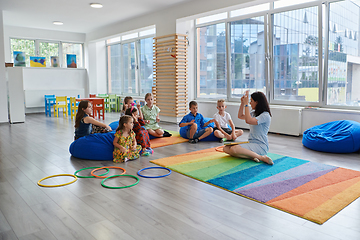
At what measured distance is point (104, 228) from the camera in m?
2.14

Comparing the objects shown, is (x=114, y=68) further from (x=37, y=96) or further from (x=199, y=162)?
(x=199, y=162)

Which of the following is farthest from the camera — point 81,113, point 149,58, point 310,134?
point 149,58

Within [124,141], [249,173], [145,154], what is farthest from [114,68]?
[249,173]

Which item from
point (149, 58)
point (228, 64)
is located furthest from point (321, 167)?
point (149, 58)

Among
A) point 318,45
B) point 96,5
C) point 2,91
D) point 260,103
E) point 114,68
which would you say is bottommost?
point 260,103

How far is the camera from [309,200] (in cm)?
261

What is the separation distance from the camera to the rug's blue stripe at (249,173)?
305 cm

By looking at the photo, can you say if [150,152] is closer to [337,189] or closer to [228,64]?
[337,189]

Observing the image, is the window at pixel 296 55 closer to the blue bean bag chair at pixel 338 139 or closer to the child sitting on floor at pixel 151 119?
the blue bean bag chair at pixel 338 139

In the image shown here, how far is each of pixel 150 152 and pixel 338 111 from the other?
358 cm

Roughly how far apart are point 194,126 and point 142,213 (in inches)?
117

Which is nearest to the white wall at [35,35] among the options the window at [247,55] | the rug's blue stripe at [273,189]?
the window at [247,55]

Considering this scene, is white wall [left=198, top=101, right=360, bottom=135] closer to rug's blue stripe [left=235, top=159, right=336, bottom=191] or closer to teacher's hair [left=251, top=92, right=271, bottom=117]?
rug's blue stripe [left=235, top=159, right=336, bottom=191]

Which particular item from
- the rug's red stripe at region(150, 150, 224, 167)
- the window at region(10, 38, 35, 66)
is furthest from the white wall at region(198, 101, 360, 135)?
the window at region(10, 38, 35, 66)
